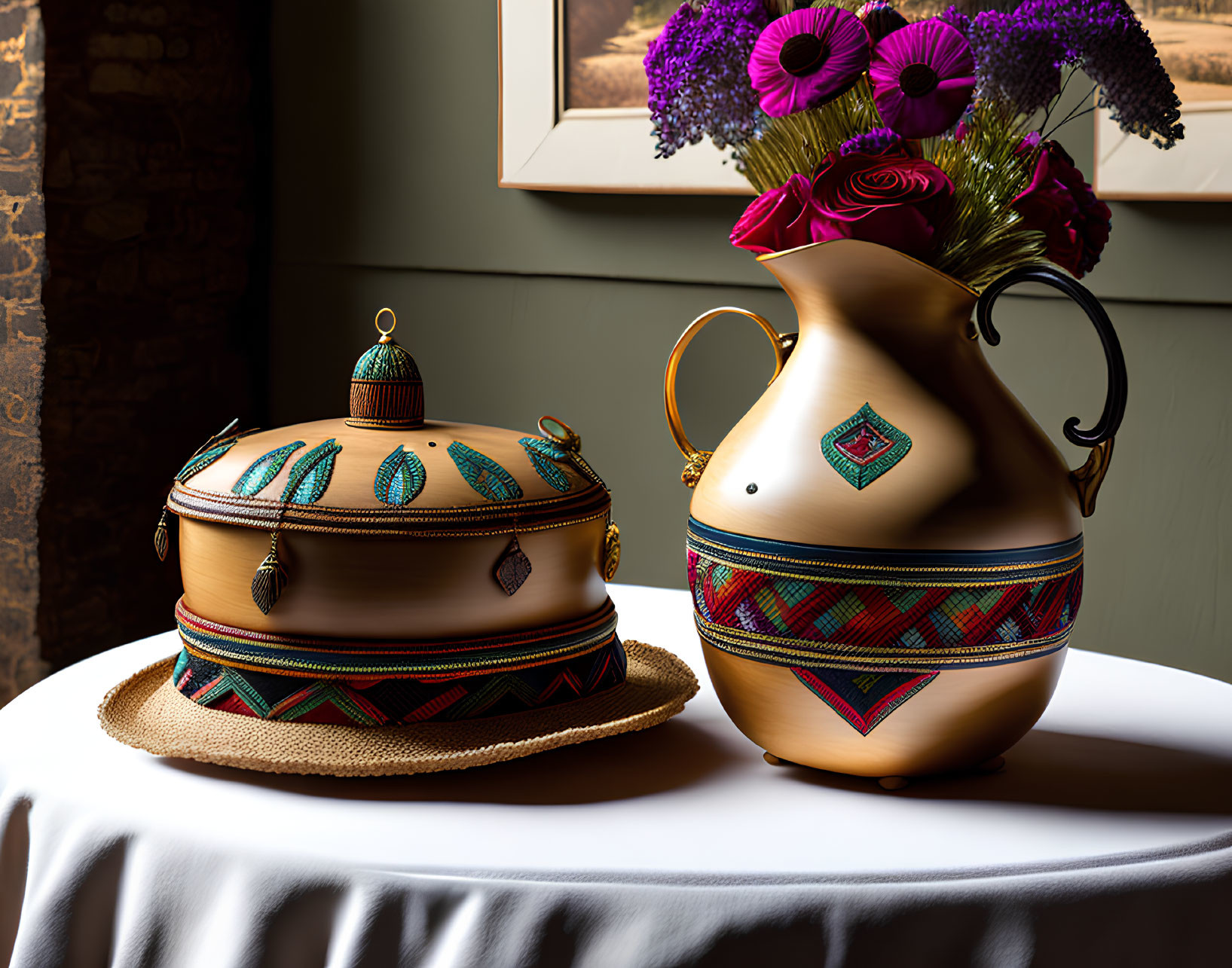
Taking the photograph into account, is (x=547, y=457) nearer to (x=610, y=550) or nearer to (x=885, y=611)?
(x=610, y=550)

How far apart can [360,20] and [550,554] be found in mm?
1839

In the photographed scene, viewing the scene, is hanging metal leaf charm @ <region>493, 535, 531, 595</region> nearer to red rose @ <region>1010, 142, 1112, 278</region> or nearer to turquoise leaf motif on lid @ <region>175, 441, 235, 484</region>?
turquoise leaf motif on lid @ <region>175, 441, 235, 484</region>

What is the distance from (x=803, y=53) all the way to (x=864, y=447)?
0.80 feet

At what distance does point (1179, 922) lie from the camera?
0.70 meters

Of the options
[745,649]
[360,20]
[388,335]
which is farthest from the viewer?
[360,20]

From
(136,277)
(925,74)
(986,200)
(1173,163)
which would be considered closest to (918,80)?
(925,74)

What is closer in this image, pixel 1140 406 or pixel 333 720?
pixel 333 720

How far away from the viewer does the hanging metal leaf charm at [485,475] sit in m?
0.87

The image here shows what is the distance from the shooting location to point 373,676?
0.84 metres

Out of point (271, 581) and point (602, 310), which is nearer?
point (271, 581)

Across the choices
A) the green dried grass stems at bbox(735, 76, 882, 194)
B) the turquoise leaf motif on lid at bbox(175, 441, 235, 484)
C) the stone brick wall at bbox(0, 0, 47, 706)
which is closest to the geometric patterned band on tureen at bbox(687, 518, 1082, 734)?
the green dried grass stems at bbox(735, 76, 882, 194)

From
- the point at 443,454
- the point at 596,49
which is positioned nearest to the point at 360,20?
the point at 596,49

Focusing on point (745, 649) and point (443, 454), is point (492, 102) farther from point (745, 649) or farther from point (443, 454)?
point (745, 649)

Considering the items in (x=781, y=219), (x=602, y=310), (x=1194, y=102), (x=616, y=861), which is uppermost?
(x=1194, y=102)
